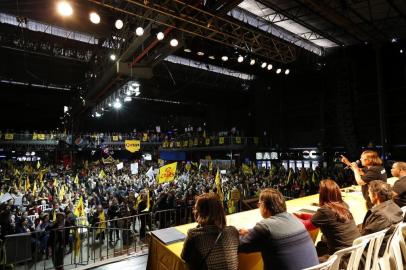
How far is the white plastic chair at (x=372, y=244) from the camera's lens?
Result: 2428 millimetres

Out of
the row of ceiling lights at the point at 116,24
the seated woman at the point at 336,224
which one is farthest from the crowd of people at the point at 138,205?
the row of ceiling lights at the point at 116,24

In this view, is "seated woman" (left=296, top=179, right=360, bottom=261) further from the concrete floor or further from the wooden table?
the concrete floor

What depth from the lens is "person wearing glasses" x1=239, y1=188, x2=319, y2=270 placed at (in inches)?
90.3

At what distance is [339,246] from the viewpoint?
281cm

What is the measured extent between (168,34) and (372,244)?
7.99 m

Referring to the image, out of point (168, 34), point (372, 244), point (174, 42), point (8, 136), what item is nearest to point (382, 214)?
point (372, 244)

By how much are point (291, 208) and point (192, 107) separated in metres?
29.7

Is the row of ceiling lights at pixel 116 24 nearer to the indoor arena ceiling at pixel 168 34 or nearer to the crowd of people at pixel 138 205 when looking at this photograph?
the indoor arena ceiling at pixel 168 34

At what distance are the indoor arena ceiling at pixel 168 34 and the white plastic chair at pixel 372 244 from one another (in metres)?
6.68

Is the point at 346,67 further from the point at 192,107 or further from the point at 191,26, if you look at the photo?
the point at 192,107

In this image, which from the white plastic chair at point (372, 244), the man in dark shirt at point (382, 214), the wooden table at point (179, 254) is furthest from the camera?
the man in dark shirt at point (382, 214)

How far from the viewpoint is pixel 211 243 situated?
237 centimetres

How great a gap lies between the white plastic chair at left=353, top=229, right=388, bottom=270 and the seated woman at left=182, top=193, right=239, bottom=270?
1128mm

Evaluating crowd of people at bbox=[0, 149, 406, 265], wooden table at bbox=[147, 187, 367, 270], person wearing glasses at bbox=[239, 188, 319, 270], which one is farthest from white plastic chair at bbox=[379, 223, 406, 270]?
person wearing glasses at bbox=[239, 188, 319, 270]
